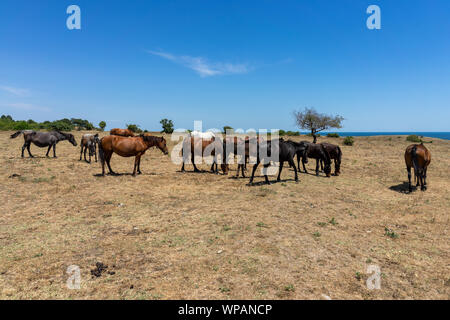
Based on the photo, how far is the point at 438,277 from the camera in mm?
4445

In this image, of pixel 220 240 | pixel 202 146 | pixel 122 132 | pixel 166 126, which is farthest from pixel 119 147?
pixel 166 126

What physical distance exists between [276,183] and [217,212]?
547 centimetres

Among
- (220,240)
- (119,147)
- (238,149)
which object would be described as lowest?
(220,240)

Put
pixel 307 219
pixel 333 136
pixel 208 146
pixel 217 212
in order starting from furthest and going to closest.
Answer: pixel 333 136 → pixel 208 146 → pixel 217 212 → pixel 307 219

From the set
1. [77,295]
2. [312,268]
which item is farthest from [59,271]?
[312,268]

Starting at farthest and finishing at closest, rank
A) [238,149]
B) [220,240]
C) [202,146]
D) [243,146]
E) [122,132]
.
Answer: [122,132] < [202,146] < [238,149] < [243,146] < [220,240]

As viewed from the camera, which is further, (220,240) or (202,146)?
(202,146)

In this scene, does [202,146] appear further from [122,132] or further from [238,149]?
[122,132]

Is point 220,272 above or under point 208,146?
under

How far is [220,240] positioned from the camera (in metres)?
5.81

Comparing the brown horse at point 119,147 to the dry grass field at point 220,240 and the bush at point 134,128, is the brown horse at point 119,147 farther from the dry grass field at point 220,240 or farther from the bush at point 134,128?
the bush at point 134,128

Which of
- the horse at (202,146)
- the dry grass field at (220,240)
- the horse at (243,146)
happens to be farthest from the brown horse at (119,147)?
the horse at (243,146)
